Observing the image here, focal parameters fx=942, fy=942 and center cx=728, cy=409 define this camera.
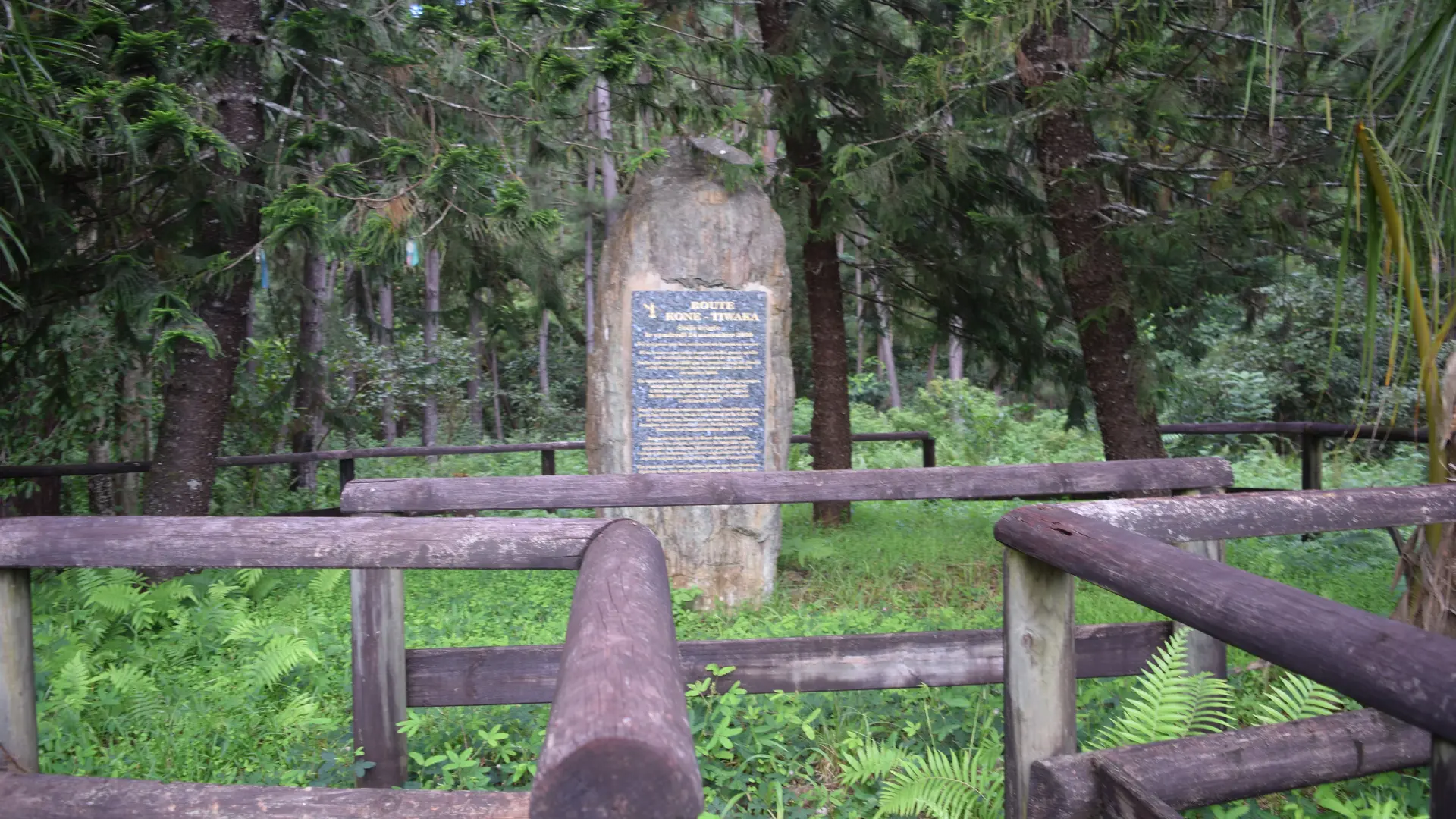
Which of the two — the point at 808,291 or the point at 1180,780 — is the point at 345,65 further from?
the point at 1180,780

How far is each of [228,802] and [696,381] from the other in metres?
5.07

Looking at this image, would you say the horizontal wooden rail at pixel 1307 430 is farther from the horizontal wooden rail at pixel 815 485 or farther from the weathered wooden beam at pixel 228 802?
the weathered wooden beam at pixel 228 802

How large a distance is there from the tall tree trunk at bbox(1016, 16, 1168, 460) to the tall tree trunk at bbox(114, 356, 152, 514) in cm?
757

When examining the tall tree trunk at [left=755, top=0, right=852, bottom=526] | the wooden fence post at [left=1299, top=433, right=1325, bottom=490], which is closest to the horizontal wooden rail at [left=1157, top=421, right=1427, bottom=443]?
the wooden fence post at [left=1299, top=433, right=1325, bottom=490]

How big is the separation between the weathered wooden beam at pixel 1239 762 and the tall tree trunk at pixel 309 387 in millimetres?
8034

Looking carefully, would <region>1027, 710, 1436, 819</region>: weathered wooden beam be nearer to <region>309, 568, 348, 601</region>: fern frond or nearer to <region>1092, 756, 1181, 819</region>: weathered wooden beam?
<region>1092, 756, 1181, 819</region>: weathered wooden beam

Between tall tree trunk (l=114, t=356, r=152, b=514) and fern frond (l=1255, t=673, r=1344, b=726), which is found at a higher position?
tall tree trunk (l=114, t=356, r=152, b=514)

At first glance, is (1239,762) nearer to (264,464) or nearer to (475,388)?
(264,464)

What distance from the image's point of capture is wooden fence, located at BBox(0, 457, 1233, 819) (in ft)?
3.44

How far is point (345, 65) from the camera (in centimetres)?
642

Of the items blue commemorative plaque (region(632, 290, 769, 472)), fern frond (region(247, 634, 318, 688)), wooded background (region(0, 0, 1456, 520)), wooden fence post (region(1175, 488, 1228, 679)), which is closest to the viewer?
wooden fence post (region(1175, 488, 1228, 679))

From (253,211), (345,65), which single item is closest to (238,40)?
(345,65)

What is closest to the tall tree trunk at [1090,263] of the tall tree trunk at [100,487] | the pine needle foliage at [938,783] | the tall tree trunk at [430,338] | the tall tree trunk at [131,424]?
the pine needle foliage at [938,783]

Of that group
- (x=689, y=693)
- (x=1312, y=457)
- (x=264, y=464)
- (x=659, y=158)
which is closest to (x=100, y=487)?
(x=264, y=464)
